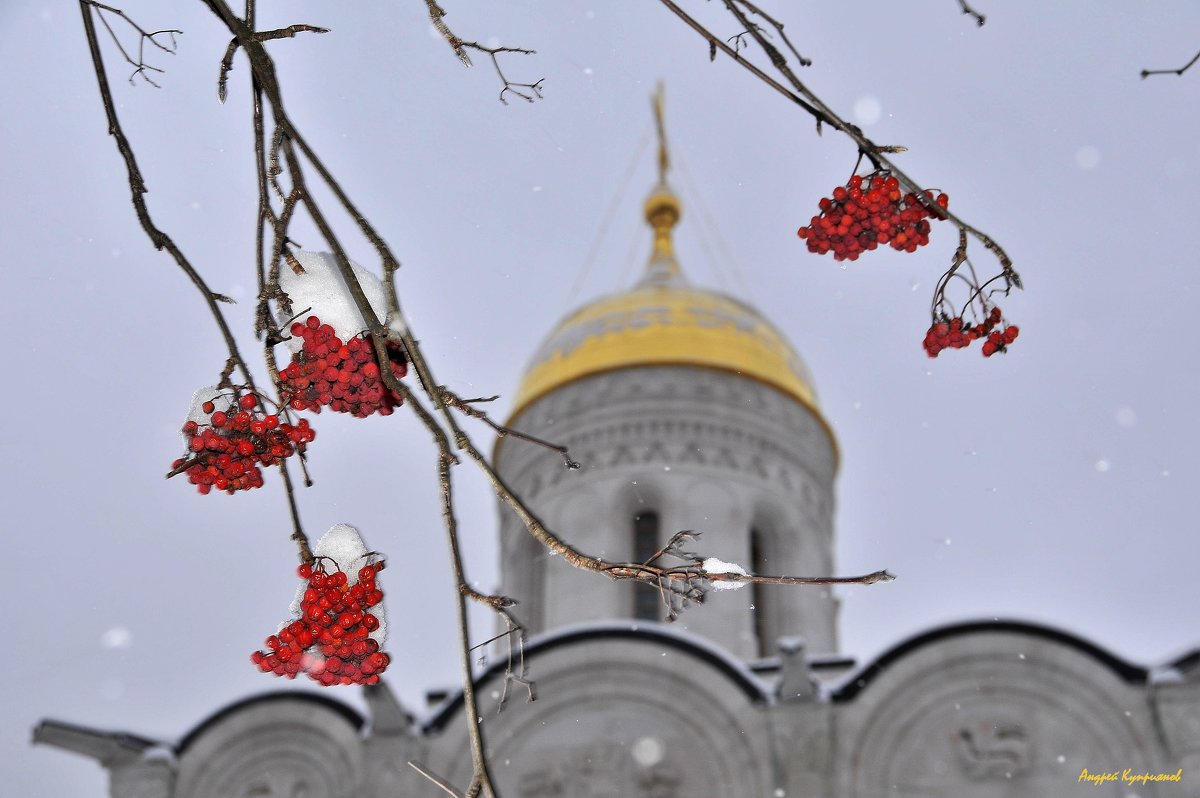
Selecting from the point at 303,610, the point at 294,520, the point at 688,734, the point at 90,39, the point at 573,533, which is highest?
the point at 573,533

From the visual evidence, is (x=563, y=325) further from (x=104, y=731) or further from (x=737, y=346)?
(x=104, y=731)

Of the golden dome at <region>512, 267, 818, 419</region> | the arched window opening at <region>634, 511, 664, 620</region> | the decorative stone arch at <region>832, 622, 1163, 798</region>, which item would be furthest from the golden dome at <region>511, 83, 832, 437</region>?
the decorative stone arch at <region>832, 622, 1163, 798</region>

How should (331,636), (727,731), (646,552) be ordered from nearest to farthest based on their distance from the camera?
1. (331,636)
2. (727,731)
3. (646,552)

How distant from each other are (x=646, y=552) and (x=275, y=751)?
5.29 meters

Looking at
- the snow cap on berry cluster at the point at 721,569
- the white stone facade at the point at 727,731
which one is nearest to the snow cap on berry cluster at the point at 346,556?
the snow cap on berry cluster at the point at 721,569

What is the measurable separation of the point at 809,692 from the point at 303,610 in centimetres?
786

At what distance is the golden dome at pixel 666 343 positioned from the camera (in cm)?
1488

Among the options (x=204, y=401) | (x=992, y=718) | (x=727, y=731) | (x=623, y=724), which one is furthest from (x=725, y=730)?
(x=204, y=401)

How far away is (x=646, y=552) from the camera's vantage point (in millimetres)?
14031

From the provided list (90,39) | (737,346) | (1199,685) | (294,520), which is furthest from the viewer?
(737,346)

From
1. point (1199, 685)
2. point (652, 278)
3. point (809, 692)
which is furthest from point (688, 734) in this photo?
point (652, 278)

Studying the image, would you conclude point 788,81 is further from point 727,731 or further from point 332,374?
point 727,731

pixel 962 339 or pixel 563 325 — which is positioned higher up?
pixel 563 325

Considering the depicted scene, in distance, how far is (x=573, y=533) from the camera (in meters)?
14.0
